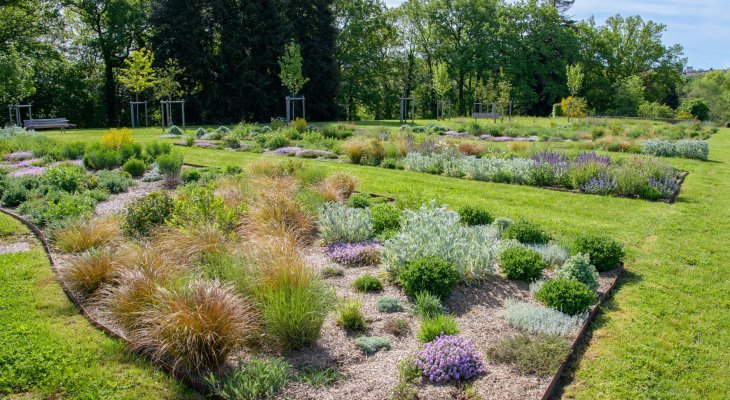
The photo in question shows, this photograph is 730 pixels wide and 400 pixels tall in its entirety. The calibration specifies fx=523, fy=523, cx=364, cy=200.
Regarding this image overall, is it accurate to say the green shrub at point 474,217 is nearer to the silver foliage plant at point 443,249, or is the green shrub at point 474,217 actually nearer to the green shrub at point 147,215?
the silver foliage plant at point 443,249

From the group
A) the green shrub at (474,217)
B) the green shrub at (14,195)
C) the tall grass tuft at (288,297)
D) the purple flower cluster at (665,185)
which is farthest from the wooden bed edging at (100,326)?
the purple flower cluster at (665,185)

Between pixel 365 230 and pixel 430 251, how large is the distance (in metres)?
1.45

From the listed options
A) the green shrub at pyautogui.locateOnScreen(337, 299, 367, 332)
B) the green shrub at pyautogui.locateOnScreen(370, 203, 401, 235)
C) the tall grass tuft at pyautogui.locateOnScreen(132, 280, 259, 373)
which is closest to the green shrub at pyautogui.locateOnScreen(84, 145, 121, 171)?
the green shrub at pyautogui.locateOnScreen(370, 203, 401, 235)

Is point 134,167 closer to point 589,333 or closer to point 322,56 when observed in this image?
point 589,333

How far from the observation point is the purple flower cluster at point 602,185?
1043 centimetres

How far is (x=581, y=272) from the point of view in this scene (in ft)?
17.5

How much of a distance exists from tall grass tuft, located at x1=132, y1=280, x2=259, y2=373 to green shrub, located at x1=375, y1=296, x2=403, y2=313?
1.28 meters

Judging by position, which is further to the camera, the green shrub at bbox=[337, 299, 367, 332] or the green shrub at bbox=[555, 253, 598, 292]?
the green shrub at bbox=[555, 253, 598, 292]

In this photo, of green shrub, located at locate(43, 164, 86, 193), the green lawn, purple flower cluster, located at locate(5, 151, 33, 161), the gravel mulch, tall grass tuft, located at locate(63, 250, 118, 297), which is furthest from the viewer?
purple flower cluster, located at locate(5, 151, 33, 161)

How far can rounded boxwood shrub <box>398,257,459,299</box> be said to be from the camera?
5.03 m

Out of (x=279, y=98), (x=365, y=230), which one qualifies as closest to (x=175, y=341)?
(x=365, y=230)

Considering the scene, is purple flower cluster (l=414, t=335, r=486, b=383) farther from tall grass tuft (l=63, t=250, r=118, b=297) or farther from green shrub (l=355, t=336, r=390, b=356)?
tall grass tuft (l=63, t=250, r=118, b=297)

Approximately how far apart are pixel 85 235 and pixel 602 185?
916 centimetres

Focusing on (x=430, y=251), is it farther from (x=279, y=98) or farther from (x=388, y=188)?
(x=279, y=98)
